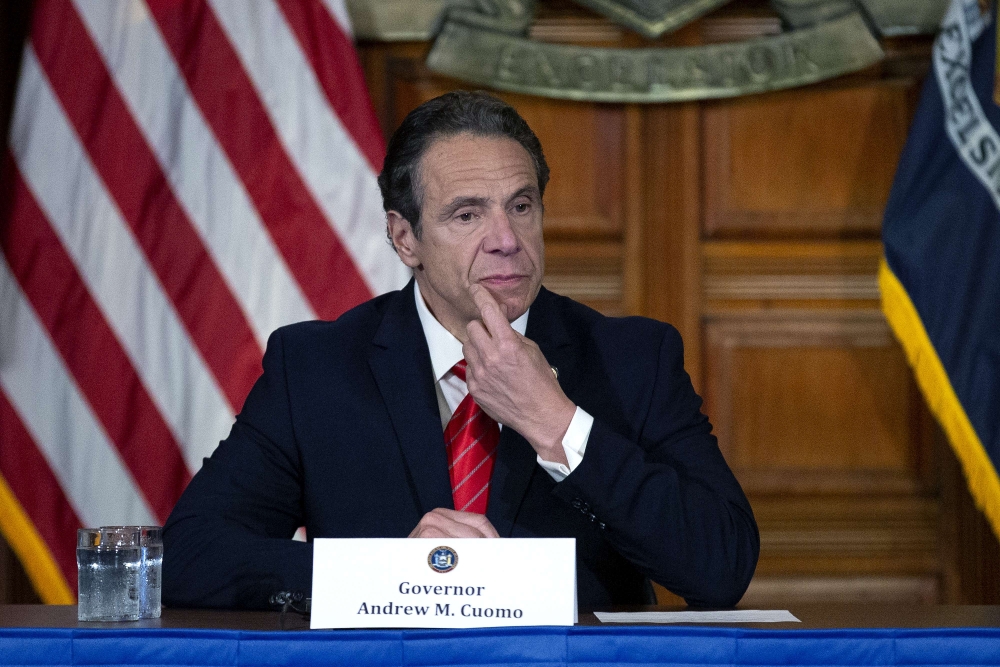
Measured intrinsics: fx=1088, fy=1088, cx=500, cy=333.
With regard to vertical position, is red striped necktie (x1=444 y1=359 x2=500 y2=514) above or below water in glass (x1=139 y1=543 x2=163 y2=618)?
above

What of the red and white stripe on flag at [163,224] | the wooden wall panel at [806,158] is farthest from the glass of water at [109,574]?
the wooden wall panel at [806,158]

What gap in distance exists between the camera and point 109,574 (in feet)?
4.15

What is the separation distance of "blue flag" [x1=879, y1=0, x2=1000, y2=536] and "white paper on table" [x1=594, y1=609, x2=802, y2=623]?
1570mm

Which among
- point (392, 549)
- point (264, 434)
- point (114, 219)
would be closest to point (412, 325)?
point (264, 434)

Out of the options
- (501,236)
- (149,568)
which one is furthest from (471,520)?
(501,236)

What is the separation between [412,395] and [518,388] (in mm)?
327

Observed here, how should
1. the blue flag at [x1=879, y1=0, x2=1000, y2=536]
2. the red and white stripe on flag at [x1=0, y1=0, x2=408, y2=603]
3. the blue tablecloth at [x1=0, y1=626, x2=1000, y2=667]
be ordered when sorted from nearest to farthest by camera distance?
the blue tablecloth at [x1=0, y1=626, x2=1000, y2=667] → the blue flag at [x1=879, y1=0, x2=1000, y2=536] → the red and white stripe on flag at [x1=0, y1=0, x2=408, y2=603]

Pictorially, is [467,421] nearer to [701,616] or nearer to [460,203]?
[460,203]

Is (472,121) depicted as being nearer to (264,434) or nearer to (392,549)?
(264,434)

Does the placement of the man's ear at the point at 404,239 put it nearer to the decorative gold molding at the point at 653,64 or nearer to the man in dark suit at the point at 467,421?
the man in dark suit at the point at 467,421

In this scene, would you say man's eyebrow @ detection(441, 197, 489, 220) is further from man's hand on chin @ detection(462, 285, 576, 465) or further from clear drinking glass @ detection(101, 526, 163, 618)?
clear drinking glass @ detection(101, 526, 163, 618)

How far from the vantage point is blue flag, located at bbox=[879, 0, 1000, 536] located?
270 centimetres

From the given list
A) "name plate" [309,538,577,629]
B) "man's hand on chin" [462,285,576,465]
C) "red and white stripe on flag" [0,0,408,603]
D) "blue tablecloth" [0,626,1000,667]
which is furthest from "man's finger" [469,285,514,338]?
"red and white stripe on flag" [0,0,408,603]

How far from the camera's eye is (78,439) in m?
2.82
